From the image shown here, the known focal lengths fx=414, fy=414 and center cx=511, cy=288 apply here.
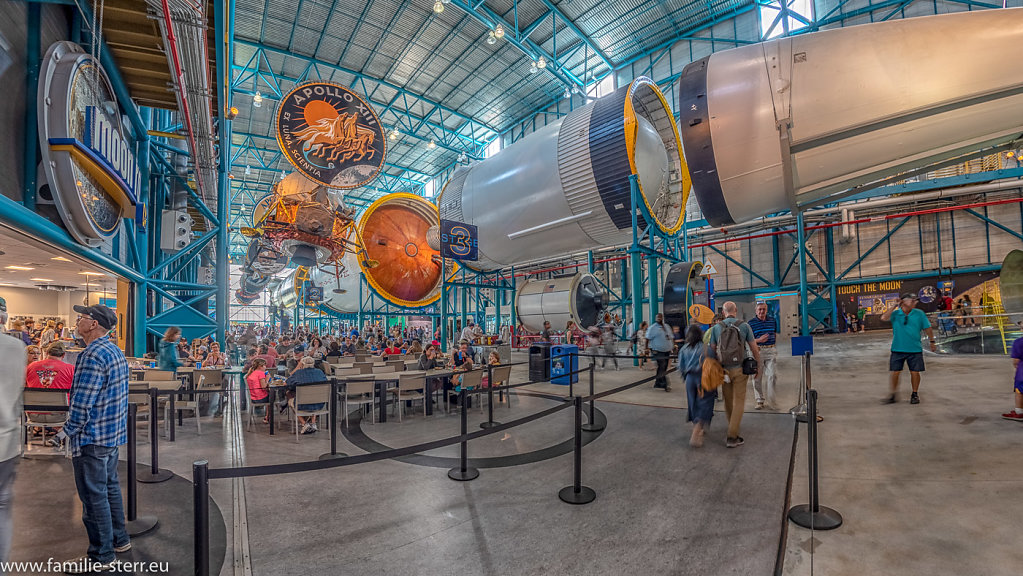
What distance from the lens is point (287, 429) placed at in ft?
20.3

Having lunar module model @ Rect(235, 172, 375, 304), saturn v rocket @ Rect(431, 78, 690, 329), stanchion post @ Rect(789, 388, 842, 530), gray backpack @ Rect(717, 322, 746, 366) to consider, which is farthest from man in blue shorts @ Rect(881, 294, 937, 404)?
lunar module model @ Rect(235, 172, 375, 304)

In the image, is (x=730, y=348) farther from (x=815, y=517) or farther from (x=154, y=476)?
(x=154, y=476)

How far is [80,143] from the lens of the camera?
163 inches

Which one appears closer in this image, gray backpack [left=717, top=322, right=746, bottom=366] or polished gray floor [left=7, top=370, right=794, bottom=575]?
polished gray floor [left=7, top=370, right=794, bottom=575]

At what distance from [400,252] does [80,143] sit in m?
9.64

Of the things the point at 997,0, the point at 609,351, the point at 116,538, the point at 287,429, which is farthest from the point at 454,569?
the point at 997,0

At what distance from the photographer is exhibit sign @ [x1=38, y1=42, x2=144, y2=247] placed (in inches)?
155

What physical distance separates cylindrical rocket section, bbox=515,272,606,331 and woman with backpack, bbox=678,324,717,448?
8918 mm

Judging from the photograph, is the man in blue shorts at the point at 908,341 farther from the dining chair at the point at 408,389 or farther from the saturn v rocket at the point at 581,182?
the dining chair at the point at 408,389

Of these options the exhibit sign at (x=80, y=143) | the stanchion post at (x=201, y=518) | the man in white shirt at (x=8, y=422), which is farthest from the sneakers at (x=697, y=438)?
the exhibit sign at (x=80, y=143)

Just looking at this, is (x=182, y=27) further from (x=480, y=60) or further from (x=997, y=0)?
(x=997, y=0)

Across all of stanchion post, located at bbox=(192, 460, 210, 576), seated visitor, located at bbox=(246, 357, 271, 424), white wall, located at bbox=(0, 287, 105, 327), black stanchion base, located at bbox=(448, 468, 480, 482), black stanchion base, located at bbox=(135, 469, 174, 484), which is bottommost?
black stanchion base, located at bbox=(448, 468, 480, 482)

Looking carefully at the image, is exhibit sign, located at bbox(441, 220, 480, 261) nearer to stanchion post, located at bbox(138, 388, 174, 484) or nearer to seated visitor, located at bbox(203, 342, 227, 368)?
seated visitor, located at bbox(203, 342, 227, 368)

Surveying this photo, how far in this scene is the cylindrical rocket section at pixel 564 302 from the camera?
14.1 m
